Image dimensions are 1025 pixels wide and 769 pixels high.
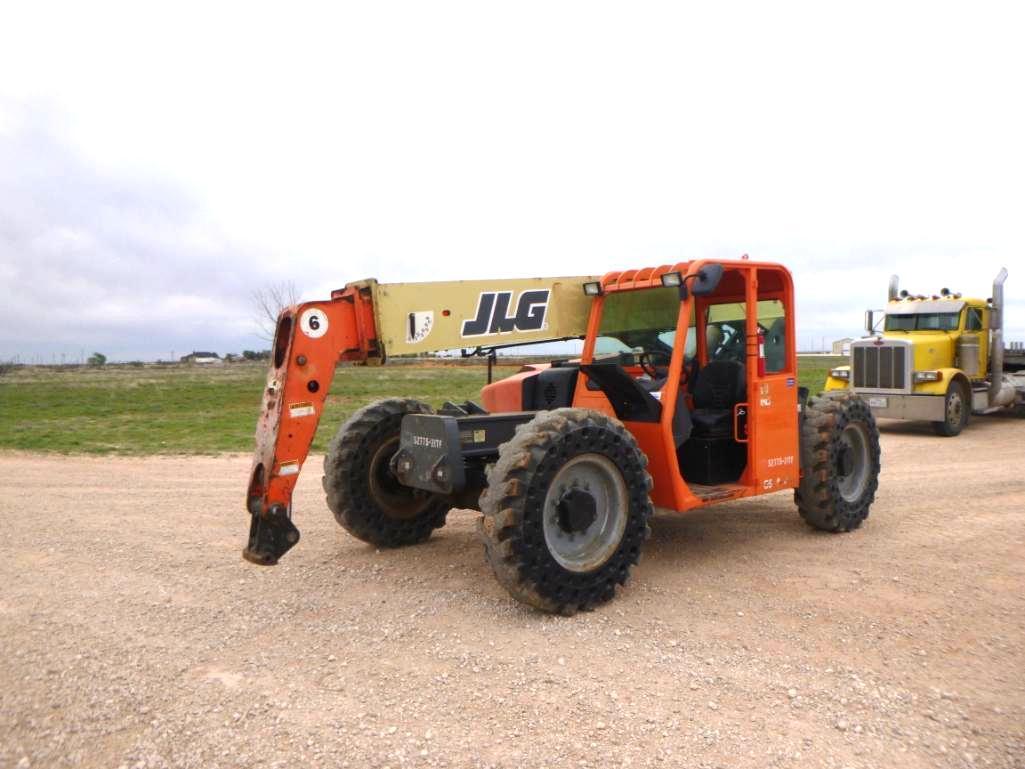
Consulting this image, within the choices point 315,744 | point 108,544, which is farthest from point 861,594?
point 108,544

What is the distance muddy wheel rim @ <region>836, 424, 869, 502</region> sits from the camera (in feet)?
25.3

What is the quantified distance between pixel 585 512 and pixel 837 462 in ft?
10.6

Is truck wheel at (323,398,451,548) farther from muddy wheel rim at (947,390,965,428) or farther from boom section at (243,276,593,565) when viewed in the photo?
muddy wheel rim at (947,390,965,428)

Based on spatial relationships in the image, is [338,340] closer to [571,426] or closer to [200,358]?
[571,426]

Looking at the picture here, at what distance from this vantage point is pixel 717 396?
7199 millimetres

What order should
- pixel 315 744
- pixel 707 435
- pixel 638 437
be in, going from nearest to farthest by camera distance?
1. pixel 315 744
2. pixel 638 437
3. pixel 707 435

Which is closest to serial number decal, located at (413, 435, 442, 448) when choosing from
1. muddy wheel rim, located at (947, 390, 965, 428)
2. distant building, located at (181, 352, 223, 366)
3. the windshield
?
the windshield

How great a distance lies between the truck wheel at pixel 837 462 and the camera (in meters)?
7.16

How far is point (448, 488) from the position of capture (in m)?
5.86

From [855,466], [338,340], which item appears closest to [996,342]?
[855,466]

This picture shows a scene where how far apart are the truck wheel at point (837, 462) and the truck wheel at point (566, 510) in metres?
2.27

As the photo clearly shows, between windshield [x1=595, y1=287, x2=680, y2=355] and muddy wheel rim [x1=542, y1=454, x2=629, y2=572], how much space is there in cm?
172

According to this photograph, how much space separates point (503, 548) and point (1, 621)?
128 inches

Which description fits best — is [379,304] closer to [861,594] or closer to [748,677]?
[748,677]
